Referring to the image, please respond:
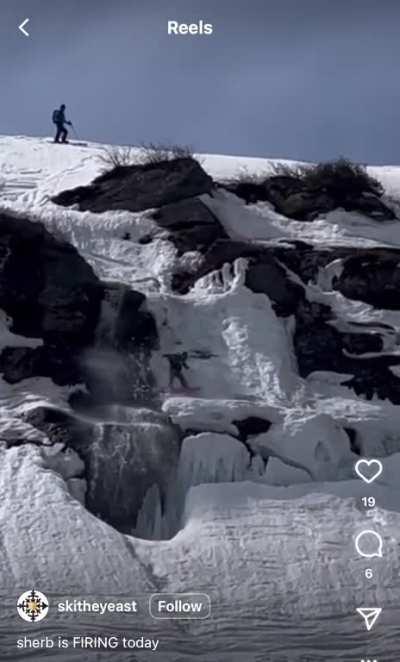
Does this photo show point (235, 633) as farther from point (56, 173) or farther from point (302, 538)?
point (56, 173)

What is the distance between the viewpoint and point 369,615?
9.00 meters

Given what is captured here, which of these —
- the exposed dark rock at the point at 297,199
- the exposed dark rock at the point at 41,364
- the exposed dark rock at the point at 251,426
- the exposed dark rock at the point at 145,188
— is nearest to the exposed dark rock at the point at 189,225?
the exposed dark rock at the point at 145,188

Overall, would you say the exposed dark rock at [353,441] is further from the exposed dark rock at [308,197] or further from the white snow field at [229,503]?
the exposed dark rock at [308,197]

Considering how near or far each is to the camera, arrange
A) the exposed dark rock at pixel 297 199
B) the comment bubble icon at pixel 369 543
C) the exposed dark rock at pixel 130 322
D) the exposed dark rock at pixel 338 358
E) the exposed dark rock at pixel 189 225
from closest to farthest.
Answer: the comment bubble icon at pixel 369 543
the exposed dark rock at pixel 338 358
the exposed dark rock at pixel 130 322
the exposed dark rock at pixel 189 225
the exposed dark rock at pixel 297 199

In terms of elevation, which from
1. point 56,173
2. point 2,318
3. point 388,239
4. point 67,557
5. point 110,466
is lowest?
point 67,557

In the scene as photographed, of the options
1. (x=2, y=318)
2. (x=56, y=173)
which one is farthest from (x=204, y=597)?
(x=56, y=173)

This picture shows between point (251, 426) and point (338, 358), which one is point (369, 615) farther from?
point (338, 358)

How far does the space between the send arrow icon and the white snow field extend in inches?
2.1

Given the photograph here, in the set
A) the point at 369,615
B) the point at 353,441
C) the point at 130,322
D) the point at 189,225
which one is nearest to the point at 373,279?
the point at 189,225

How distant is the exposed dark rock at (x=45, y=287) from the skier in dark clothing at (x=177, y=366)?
861mm

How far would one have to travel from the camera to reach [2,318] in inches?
518

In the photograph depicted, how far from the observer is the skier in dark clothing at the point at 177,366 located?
1240 centimetres

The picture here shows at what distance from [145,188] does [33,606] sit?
8.03 meters

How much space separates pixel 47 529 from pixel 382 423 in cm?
333
